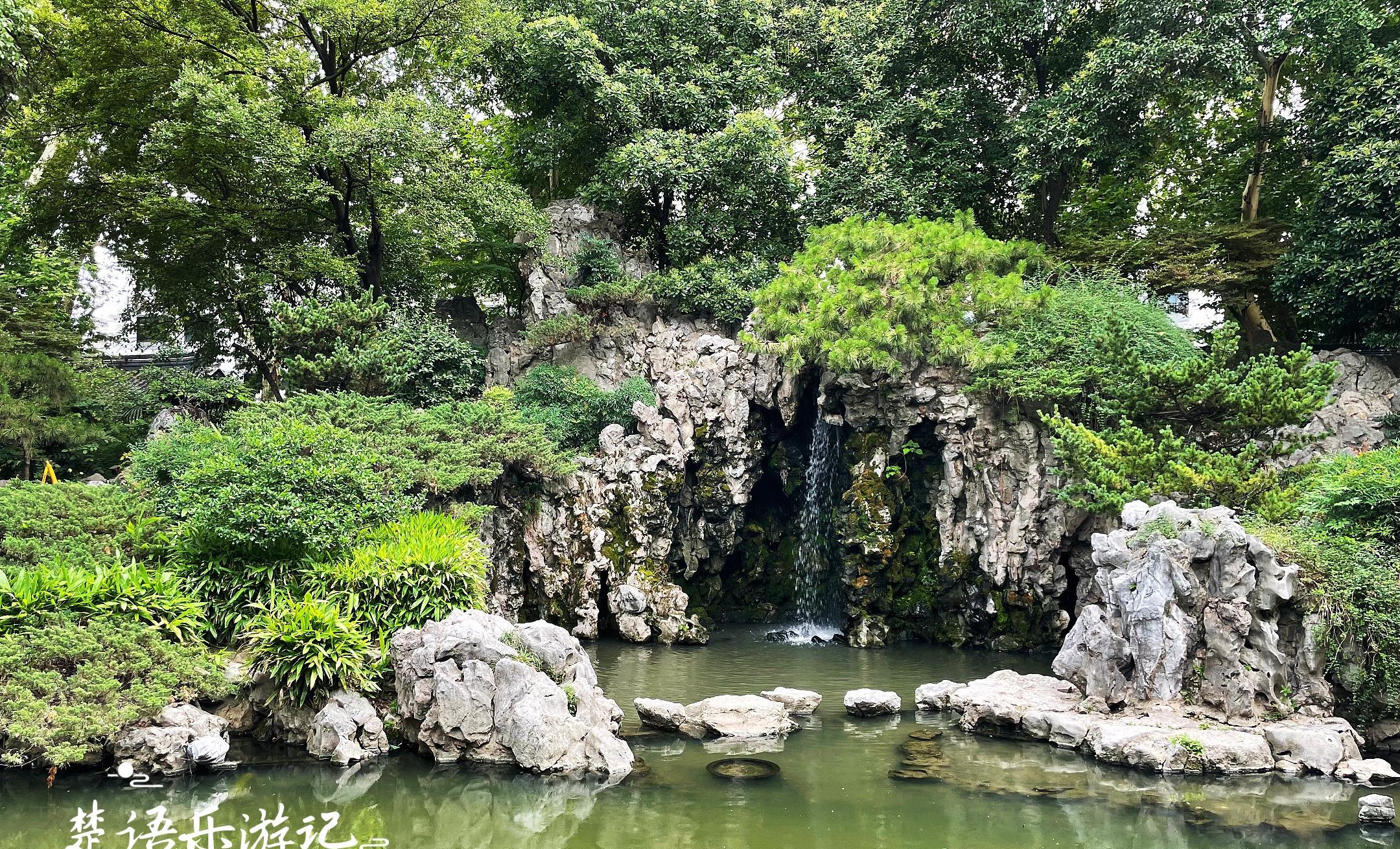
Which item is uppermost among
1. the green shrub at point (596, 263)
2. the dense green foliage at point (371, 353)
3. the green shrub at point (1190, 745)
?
the green shrub at point (596, 263)

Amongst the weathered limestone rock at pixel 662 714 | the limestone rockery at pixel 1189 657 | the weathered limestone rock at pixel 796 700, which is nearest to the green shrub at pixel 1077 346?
the limestone rockery at pixel 1189 657

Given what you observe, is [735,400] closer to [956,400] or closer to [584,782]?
[956,400]

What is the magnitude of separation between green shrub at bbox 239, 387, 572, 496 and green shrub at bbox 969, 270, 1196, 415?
792 centimetres

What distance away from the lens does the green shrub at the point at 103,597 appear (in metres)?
8.64

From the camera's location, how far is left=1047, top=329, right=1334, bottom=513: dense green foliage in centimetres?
1125

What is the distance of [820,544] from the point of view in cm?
1802

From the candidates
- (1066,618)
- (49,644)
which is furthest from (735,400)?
(49,644)

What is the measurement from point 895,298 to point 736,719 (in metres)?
8.48

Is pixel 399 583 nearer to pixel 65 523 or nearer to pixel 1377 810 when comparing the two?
pixel 65 523

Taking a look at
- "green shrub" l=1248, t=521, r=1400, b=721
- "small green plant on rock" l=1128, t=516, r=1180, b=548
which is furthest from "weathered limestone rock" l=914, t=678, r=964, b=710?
"green shrub" l=1248, t=521, r=1400, b=721

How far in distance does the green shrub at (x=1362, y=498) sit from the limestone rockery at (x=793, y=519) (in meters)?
3.85

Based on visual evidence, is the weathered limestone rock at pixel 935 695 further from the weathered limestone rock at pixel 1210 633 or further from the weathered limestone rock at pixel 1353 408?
the weathered limestone rock at pixel 1353 408

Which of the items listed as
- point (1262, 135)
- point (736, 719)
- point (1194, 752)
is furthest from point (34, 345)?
point (1262, 135)

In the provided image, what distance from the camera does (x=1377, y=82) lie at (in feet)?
47.4
